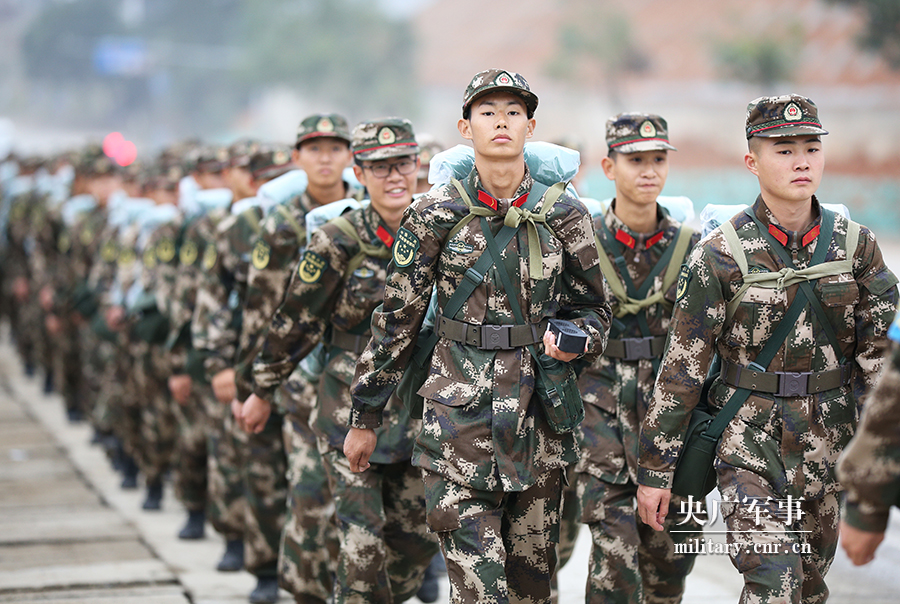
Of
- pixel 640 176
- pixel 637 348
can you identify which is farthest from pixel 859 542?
pixel 640 176

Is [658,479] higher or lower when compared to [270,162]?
lower

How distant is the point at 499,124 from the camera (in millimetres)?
4605

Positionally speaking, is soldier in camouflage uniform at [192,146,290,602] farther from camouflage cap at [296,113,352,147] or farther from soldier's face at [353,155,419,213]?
soldier's face at [353,155,419,213]

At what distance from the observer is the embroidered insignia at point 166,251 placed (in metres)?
9.16

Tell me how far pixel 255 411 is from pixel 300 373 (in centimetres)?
31

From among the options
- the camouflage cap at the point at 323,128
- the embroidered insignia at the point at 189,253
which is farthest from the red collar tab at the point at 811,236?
the embroidered insignia at the point at 189,253

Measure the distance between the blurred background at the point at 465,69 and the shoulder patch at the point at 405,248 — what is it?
1799 centimetres

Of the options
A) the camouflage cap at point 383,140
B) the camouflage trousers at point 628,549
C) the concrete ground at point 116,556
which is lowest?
the concrete ground at point 116,556

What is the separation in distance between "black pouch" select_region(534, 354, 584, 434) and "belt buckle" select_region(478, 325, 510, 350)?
6.2 inches

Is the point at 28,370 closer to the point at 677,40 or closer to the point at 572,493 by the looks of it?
the point at 572,493

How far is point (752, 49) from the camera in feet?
145

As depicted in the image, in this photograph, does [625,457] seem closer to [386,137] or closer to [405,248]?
[405,248]

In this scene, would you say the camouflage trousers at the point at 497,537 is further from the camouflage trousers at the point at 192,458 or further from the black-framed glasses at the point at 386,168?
the camouflage trousers at the point at 192,458

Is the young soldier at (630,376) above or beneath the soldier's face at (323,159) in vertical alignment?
beneath
